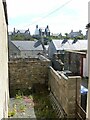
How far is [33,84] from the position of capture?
45.9ft

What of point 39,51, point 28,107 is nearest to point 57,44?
point 39,51

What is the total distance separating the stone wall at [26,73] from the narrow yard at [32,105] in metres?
0.67

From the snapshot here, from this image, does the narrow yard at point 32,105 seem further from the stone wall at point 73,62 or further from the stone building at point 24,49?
the stone building at point 24,49

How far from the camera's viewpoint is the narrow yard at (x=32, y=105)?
940cm

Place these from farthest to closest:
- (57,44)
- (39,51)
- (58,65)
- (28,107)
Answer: (39,51) → (57,44) → (58,65) → (28,107)

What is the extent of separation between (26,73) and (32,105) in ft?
11.5

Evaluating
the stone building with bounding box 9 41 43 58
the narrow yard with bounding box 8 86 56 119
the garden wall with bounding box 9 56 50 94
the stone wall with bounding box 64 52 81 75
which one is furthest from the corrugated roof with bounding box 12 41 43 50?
the narrow yard with bounding box 8 86 56 119

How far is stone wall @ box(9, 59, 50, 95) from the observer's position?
13.7 meters

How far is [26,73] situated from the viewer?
1393 cm

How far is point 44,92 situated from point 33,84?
1.07m

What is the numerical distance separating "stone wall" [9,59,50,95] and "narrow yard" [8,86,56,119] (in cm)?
67

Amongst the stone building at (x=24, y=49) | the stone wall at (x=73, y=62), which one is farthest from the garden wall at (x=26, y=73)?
the stone building at (x=24, y=49)

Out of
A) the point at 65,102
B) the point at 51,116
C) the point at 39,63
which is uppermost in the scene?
the point at 39,63

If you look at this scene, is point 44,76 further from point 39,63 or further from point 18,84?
point 18,84
